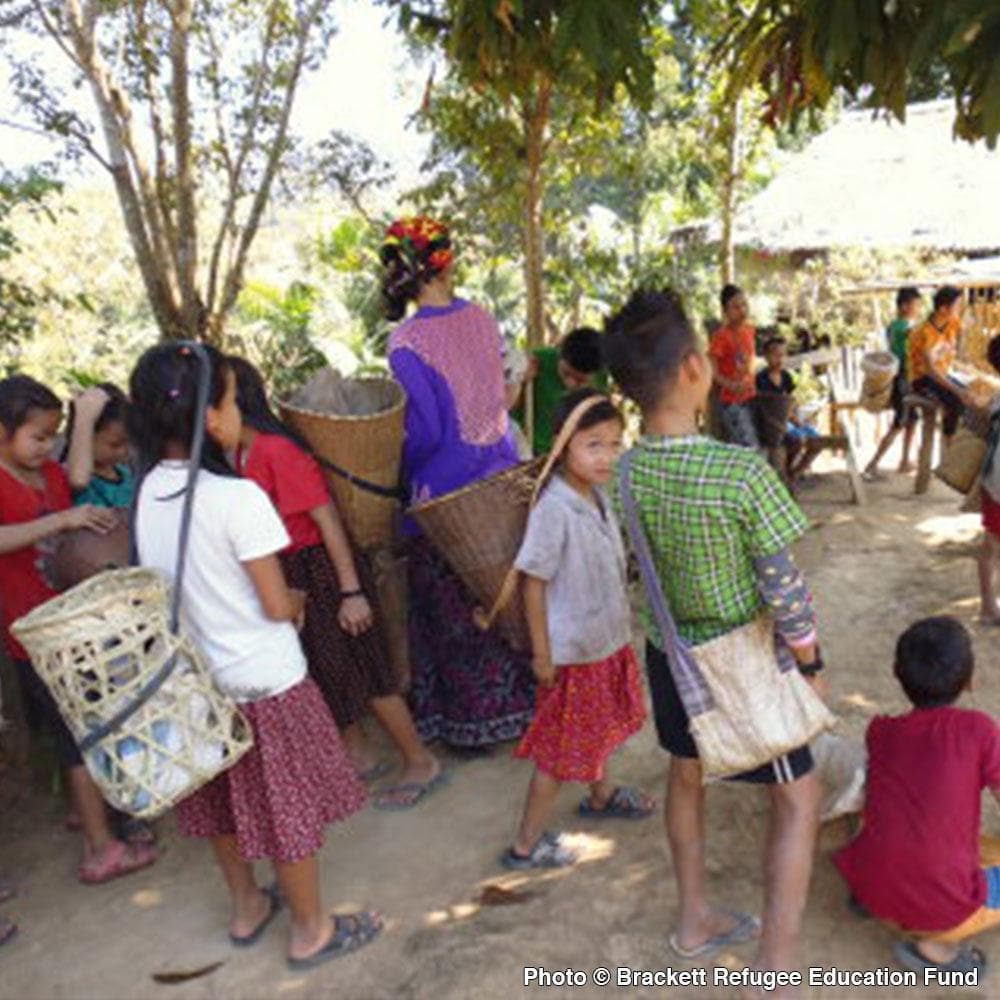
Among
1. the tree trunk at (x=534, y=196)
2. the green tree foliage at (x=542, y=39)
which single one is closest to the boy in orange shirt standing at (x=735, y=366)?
the tree trunk at (x=534, y=196)

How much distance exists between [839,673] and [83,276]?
18162 millimetres

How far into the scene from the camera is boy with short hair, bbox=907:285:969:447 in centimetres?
626

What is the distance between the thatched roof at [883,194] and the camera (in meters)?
13.7

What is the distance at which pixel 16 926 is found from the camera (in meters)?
2.80

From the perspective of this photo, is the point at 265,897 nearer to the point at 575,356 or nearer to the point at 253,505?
the point at 253,505

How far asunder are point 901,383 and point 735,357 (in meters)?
1.45

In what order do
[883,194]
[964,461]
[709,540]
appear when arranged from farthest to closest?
1. [883,194]
2. [964,461]
3. [709,540]

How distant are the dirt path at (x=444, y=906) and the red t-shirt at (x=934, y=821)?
0.20 m

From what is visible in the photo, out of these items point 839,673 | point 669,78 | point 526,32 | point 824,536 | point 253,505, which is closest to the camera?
point 253,505

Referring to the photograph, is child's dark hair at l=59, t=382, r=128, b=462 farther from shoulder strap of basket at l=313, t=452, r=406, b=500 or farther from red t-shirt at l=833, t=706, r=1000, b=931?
red t-shirt at l=833, t=706, r=1000, b=931

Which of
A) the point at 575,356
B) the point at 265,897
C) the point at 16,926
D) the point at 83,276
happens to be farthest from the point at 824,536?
the point at 83,276

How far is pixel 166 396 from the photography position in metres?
2.09

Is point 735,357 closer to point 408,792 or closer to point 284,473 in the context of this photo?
point 408,792

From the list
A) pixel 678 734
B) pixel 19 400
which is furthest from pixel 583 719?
pixel 19 400
